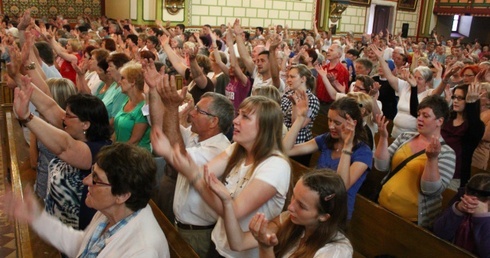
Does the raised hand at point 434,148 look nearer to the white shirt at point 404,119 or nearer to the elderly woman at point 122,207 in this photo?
the elderly woman at point 122,207

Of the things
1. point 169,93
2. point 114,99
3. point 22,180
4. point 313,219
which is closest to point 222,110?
point 169,93

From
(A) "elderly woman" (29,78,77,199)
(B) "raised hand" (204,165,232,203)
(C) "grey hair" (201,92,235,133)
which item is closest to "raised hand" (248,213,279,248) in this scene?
(B) "raised hand" (204,165,232,203)

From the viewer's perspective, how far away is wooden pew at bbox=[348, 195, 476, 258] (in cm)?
261

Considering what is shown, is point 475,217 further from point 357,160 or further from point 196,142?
point 196,142

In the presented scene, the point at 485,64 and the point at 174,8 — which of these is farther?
the point at 174,8

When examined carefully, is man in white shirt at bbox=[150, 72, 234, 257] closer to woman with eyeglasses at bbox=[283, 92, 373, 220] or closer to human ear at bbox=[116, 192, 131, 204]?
human ear at bbox=[116, 192, 131, 204]

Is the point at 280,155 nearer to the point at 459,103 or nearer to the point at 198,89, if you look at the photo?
the point at 459,103

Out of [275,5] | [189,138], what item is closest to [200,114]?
[189,138]

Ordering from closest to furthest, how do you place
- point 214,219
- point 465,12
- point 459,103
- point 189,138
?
1. point 214,219
2. point 189,138
3. point 459,103
4. point 465,12

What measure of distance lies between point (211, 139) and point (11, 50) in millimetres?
2357

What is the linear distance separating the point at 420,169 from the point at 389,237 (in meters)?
0.52

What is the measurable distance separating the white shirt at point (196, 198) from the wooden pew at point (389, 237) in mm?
1088

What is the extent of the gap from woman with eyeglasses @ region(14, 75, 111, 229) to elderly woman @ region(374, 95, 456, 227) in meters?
1.94

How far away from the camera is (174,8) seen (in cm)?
1587
